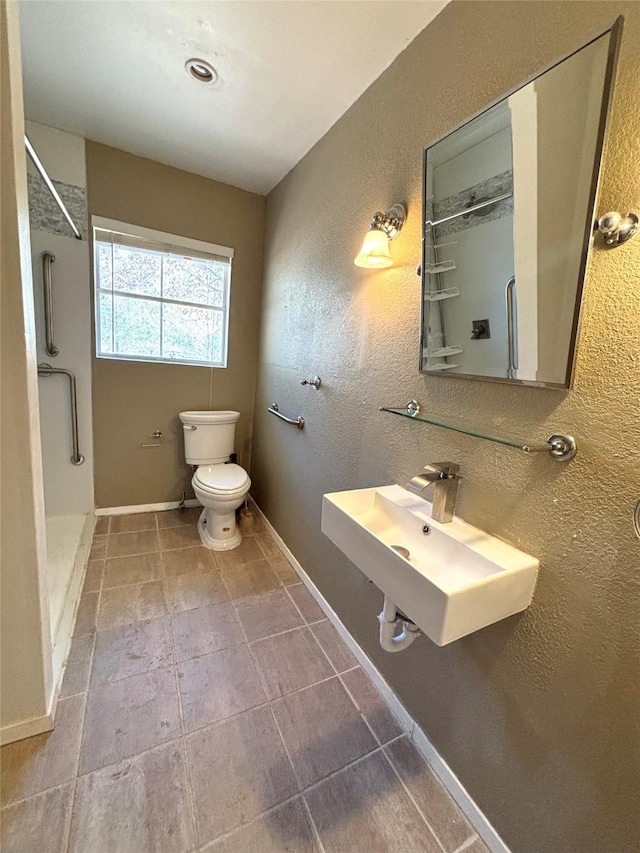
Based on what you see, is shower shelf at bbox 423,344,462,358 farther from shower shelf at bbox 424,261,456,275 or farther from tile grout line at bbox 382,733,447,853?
tile grout line at bbox 382,733,447,853

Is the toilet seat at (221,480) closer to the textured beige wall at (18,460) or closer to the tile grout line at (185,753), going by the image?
the tile grout line at (185,753)

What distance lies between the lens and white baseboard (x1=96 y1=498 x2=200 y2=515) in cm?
254

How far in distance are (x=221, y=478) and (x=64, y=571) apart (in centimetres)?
95

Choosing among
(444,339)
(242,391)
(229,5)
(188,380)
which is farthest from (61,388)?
(444,339)

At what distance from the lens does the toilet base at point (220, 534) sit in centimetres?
229

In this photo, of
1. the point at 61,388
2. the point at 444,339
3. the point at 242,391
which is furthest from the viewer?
the point at 242,391

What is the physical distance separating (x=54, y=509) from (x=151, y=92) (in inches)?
99.4

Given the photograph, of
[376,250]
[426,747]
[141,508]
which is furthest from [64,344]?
[426,747]

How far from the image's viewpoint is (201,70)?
4.78ft

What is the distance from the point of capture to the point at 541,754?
86cm

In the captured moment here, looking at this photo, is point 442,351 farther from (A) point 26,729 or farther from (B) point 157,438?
(B) point 157,438

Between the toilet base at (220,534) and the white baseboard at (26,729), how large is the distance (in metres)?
1.16

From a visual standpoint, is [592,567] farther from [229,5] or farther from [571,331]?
[229,5]

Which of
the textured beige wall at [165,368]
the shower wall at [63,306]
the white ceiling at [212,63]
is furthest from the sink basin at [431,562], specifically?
the shower wall at [63,306]
